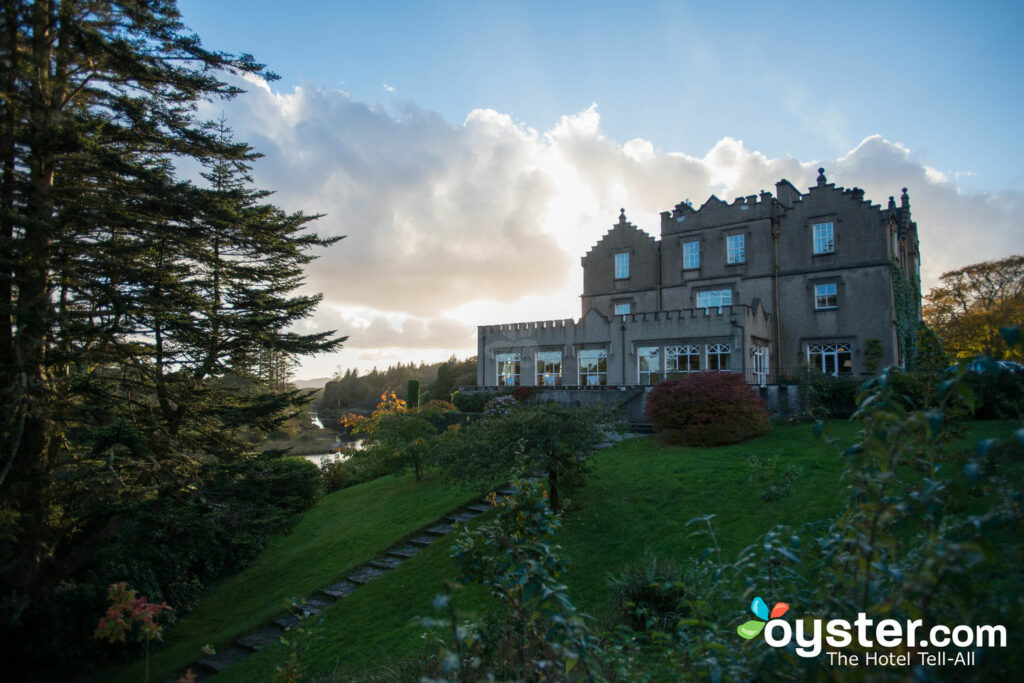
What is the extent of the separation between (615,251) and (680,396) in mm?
18304

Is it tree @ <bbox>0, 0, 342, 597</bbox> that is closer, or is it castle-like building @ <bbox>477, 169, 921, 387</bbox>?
tree @ <bbox>0, 0, 342, 597</bbox>

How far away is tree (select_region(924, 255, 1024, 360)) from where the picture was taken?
3117 centimetres

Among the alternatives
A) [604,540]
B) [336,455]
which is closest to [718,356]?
[604,540]

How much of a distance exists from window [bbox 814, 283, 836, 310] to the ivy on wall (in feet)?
8.82

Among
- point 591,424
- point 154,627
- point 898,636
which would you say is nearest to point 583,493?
point 591,424

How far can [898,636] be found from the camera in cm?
230

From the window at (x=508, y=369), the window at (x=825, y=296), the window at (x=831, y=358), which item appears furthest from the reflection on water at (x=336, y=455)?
the window at (x=825, y=296)

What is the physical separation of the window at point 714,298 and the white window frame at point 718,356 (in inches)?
193

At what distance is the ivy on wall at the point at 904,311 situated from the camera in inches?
1056

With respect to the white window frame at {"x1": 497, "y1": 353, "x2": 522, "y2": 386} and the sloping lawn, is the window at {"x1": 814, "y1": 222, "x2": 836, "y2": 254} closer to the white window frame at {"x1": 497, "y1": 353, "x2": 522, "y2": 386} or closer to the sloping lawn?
the sloping lawn

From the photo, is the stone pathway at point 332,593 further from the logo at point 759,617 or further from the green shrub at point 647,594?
the logo at point 759,617

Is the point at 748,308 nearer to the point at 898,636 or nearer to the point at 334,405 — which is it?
the point at 898,636

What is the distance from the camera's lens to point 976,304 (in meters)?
36.4


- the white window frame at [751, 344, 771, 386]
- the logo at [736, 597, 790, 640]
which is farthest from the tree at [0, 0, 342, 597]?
the white window frame at [751, 344, 771, 386]
